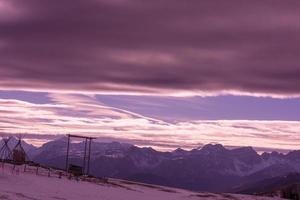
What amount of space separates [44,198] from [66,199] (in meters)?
3.15

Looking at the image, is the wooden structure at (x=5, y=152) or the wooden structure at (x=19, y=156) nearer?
the wooden structure at (x=19, y=156)

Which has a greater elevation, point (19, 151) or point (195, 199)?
Result: point (19, 151)

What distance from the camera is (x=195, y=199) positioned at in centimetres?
9200

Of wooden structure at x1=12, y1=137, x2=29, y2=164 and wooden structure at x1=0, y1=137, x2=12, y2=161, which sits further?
wooden structure at x1=0, y1=137, x2=12, y2=161

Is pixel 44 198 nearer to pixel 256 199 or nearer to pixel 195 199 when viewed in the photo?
pixel 195 199

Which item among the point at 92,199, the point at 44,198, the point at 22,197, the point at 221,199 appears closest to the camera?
the point at 22,197

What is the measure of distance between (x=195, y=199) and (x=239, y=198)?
80.4 feet

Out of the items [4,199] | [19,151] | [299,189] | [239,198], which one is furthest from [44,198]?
[299,189]

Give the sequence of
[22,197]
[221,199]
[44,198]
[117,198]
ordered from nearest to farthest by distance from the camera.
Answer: [22,197], [44,198], [117,198], [221,199]

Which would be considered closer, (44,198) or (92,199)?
(44,198)

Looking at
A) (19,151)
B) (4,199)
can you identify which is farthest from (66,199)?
(19,151)

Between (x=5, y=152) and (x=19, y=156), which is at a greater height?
(x=5, y=152)

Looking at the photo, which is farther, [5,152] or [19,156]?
[5,152]

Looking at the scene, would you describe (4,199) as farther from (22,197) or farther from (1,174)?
(1,174)
